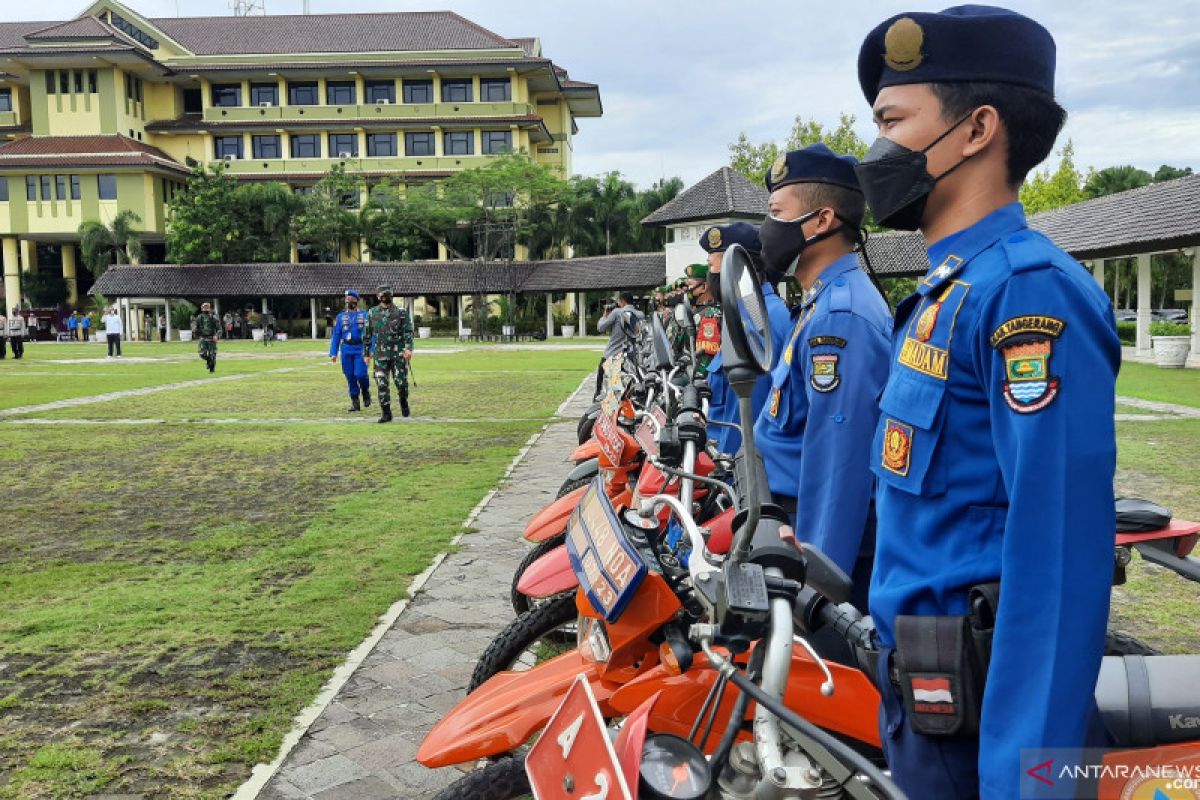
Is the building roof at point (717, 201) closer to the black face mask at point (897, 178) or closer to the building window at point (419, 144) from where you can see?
the building window at point (419, 144)

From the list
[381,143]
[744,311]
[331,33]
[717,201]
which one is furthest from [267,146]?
[744,311]

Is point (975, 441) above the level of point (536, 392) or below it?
above

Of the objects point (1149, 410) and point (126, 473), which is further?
point (1149, 410)

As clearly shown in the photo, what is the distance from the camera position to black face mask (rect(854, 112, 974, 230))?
1713 millimetres

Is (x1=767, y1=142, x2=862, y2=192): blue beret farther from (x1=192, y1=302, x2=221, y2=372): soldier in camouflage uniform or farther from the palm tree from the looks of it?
the palm tree

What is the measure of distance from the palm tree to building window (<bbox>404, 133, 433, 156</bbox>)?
16.5 m

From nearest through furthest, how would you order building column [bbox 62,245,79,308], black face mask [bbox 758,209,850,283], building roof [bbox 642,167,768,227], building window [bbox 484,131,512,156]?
black face mask [bbox 758,209,850,283] < building roof [bbox 642,167,768,227] < building column [bbox 62,245,79,308] < building window [bbox 484,131,512,156]

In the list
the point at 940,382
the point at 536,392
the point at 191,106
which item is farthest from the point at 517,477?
the point at 191,106

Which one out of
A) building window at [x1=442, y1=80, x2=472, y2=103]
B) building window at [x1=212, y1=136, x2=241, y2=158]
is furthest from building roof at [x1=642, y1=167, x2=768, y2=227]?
building window at [x1=212, y1=136, x2=241, y2=158]

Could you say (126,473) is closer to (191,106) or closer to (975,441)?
(975,441)

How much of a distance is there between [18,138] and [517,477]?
64.3m

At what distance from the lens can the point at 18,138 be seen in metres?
60.4

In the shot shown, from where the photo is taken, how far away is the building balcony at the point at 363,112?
60500 mm

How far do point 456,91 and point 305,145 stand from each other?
1015 cm
